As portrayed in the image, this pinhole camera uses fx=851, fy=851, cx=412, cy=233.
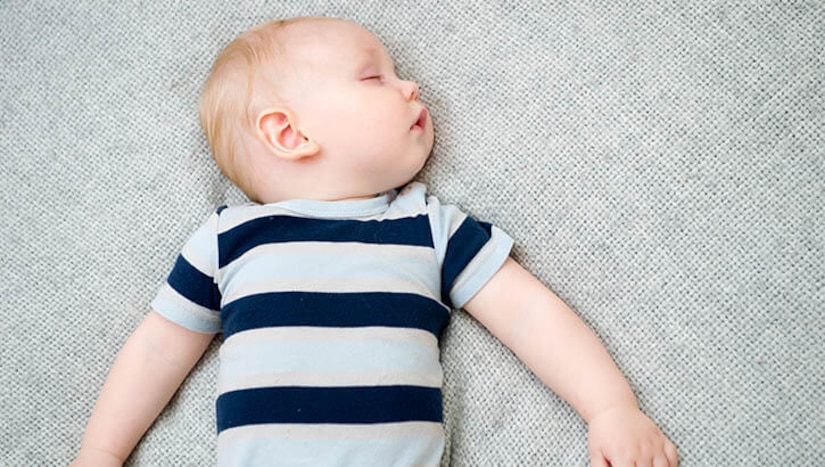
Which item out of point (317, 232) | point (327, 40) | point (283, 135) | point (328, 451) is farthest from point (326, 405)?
point (327, 40)

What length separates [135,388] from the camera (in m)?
1.17

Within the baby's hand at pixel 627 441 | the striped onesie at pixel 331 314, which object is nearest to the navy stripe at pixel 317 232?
the striped onesie at pixel 331 314

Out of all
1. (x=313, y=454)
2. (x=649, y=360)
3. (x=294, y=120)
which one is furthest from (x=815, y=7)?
(x=313, y=454)

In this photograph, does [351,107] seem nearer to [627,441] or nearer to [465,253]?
[465,253]

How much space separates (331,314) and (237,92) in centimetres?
34

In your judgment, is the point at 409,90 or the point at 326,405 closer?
the point at 326,405

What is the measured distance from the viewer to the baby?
107cm

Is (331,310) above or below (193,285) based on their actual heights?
above

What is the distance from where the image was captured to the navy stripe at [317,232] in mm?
1137

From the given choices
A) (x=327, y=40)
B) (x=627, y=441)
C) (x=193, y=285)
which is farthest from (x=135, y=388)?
(x=627, y=441)

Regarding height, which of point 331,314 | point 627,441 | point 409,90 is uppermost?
point 409,90

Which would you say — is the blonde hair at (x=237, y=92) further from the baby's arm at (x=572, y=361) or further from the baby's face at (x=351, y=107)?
the baby's arm at (x=572, y=361)

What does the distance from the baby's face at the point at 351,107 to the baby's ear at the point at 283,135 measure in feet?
0.04

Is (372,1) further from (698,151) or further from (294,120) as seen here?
(698,151)
